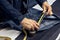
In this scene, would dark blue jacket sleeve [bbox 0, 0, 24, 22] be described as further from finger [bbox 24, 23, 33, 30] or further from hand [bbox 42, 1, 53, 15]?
hand [bbox 42, 1, 53, 15]

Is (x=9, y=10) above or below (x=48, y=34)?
above

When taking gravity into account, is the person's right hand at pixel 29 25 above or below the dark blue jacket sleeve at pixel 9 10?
below

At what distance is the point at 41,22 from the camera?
1199 mm

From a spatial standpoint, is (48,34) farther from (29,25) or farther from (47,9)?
(47,9)

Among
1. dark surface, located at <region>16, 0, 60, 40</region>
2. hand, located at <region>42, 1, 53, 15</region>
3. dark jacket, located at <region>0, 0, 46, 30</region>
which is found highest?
dark jacket, located at <region>0, 0, 46, 30</region>

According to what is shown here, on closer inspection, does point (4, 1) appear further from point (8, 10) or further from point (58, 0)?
point (58, 0)

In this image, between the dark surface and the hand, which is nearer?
the dark surface

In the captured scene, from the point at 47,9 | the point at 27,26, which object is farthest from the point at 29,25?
the point at 47,9

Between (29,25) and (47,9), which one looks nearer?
(29,25)

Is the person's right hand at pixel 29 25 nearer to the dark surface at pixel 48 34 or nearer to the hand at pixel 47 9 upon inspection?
the dark surface at pixel 48 34

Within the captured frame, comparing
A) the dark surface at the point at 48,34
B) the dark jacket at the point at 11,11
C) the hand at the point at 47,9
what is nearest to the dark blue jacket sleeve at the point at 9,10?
the dark jacket at the point at 11,11

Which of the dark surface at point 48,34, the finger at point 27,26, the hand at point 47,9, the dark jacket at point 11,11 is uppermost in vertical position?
the dark jacket at point 11,11

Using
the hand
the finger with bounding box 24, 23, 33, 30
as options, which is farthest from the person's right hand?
the hand

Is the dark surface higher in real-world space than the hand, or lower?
lower
